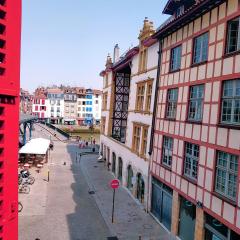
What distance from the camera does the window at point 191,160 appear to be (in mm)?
16281

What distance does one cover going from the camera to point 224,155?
45.7ft

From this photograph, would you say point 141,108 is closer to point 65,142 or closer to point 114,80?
point 114,80

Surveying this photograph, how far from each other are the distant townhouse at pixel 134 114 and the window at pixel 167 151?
2.75 meters

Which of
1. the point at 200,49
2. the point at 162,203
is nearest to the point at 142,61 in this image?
the point at 200,49

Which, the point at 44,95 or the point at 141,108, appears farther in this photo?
the point at 44,95

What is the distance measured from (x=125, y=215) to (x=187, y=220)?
572 cm

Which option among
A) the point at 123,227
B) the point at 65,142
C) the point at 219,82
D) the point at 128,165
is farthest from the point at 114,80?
the point at 65,142

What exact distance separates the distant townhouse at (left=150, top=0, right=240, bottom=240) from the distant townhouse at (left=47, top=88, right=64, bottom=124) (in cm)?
9813

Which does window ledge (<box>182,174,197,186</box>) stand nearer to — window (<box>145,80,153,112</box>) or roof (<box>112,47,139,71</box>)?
window (<box>145,80,153,112</box>)

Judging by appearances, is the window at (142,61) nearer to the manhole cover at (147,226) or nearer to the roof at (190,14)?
the roof at (190,14)

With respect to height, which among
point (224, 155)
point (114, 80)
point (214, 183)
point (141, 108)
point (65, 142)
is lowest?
point (65, 142)

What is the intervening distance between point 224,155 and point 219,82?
297 cm

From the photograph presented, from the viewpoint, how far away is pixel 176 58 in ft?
63.2

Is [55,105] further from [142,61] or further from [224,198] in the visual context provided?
[224,198]
